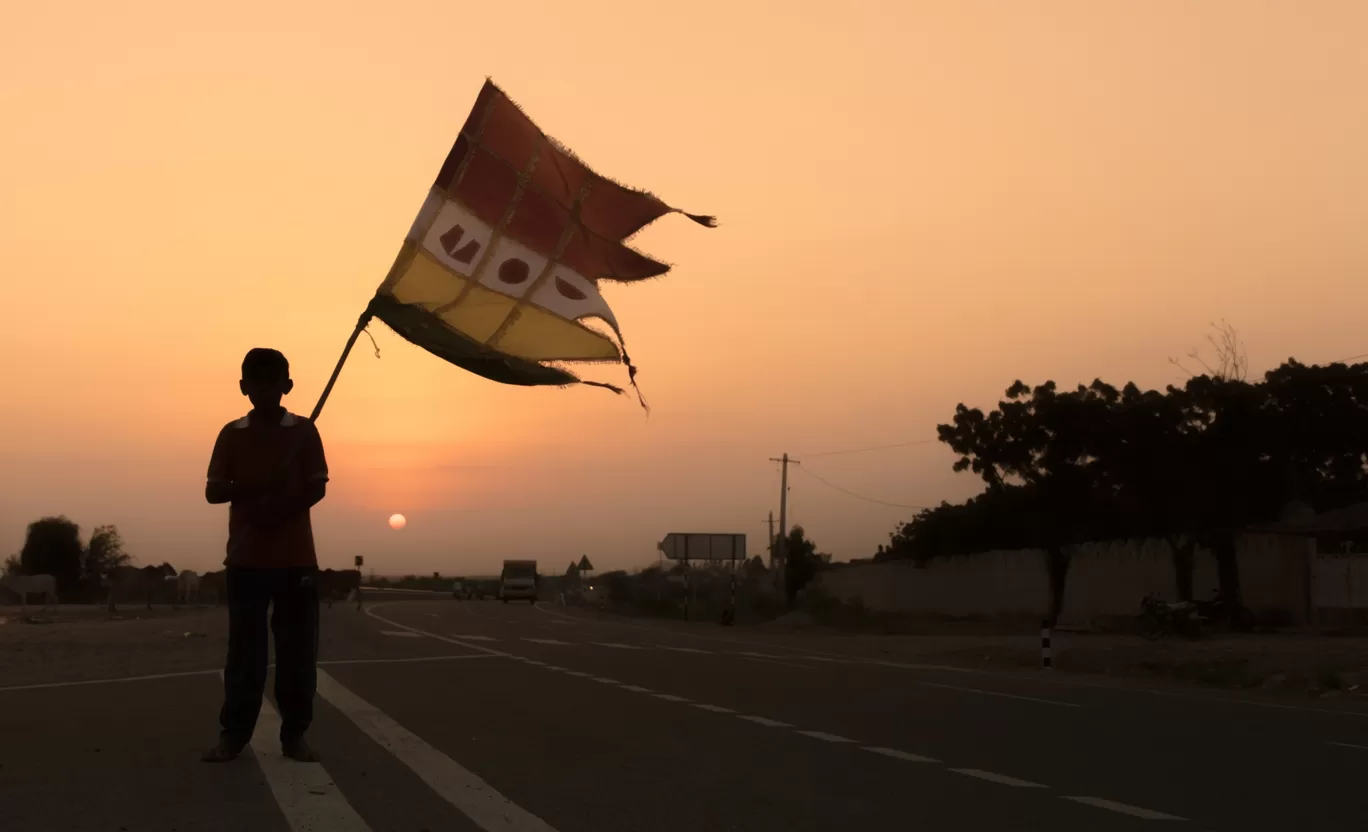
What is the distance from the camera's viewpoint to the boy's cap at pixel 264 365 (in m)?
8.05

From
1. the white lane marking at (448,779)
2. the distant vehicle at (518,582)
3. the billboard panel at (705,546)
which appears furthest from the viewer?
the distant vehicle at (518,582)

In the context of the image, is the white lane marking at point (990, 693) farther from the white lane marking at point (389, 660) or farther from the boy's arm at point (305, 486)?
the boy's arm at point (305, 486)

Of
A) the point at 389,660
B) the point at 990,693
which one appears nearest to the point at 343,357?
the point at 990,693

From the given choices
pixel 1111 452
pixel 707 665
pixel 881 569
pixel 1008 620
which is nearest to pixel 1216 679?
pixel 707 665

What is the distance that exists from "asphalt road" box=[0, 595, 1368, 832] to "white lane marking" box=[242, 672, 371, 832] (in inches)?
0.9

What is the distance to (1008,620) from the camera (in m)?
50.5

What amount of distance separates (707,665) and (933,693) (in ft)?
17.3

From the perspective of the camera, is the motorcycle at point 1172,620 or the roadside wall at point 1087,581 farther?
the roadside wall at point 1087,581

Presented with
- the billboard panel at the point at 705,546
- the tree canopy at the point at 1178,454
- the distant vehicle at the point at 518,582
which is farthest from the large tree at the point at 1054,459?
the distant vehicle at the point at 518,582

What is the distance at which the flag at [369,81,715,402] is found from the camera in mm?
10648

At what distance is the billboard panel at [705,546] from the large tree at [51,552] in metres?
75.7

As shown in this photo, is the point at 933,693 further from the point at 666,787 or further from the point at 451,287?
the point at 666,787

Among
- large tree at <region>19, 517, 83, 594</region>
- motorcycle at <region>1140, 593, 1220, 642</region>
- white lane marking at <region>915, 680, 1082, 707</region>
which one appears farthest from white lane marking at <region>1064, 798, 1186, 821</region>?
large tree at <region>19, 517, 83, 594</region>

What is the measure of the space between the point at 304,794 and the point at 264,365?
89.5 inches
